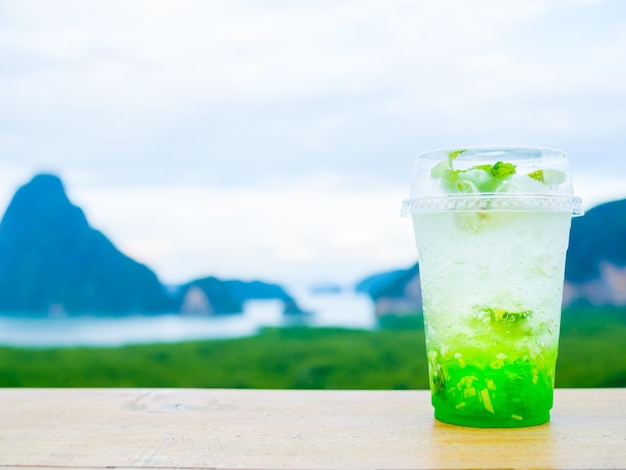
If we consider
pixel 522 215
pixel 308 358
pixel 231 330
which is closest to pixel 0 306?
pixel 231 330

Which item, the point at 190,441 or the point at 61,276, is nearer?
the point at 190,441

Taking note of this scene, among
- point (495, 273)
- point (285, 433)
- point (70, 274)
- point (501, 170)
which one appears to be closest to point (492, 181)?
point (501, 170)

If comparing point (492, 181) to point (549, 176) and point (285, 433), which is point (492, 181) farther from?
point (285, 433)

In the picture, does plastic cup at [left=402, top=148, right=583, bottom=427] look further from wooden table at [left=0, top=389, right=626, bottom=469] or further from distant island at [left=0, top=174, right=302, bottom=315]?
distant island at [left=0, top=174, right=302, bottom=315]

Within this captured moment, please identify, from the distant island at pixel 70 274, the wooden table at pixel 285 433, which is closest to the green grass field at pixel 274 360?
the distant island at pixel 70 274

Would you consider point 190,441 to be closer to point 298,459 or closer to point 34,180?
point 298,459
